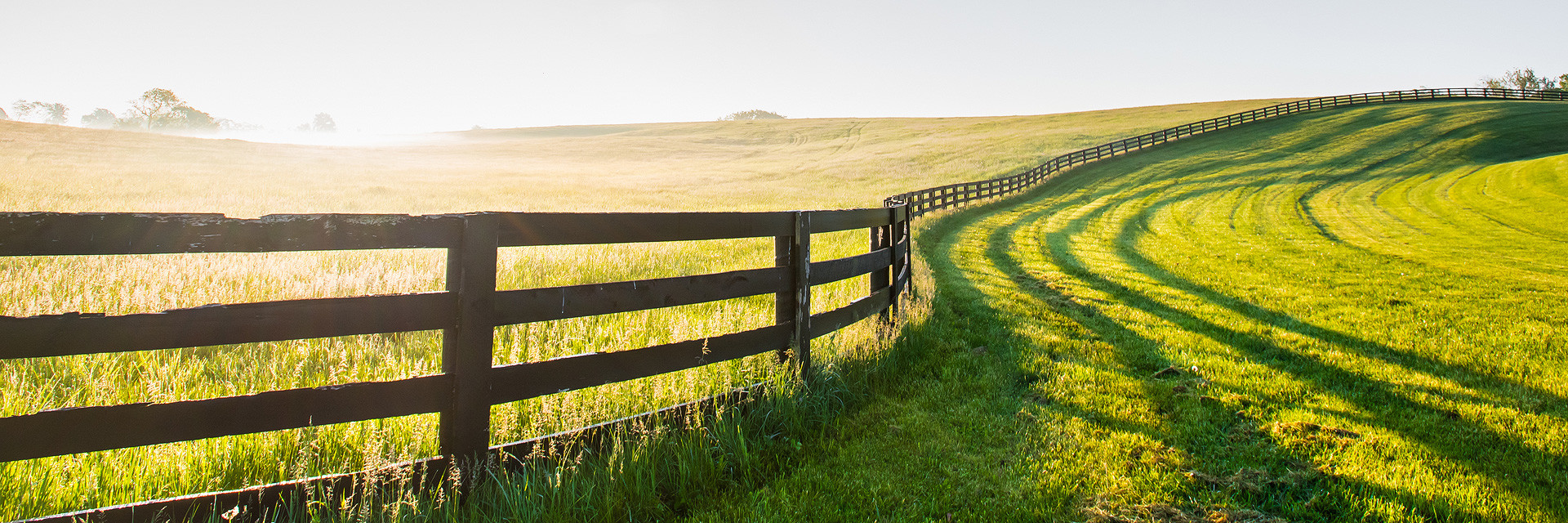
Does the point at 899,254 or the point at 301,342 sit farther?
the point at 899,254

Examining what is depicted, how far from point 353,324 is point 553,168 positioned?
5528 centimetres

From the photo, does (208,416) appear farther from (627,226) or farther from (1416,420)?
(1416,420)

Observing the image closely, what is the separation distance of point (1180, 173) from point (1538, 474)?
124 ft

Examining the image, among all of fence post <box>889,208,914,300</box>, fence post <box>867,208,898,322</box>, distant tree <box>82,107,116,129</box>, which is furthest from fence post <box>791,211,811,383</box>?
distant tree <box>82,107,116,129</box>

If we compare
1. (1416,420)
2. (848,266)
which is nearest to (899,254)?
(848,266)

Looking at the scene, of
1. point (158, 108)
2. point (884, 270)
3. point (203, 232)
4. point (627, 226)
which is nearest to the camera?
point (203, 232)

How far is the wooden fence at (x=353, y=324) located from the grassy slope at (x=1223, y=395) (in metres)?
1.14

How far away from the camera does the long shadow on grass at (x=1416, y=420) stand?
364 centimetres

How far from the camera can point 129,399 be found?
388 centimetres

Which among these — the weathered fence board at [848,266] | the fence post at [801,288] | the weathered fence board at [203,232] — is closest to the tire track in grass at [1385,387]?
the weathered fence board at [848,266]

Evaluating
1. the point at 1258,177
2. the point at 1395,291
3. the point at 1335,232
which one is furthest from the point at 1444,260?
the point at 1258,177

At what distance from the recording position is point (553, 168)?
55.0 m

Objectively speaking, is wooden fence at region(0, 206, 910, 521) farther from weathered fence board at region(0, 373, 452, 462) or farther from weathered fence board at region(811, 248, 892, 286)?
weathered fence board at region(811, 248, 892, 286)

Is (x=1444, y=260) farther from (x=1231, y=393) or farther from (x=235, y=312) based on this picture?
(x=235, y=312)
